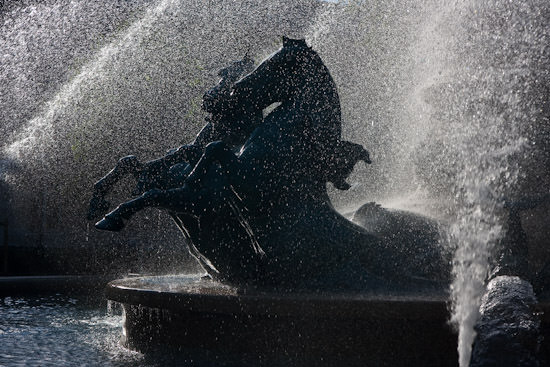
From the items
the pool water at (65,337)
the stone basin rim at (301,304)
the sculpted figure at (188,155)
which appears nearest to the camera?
the stone basin rim at (301,304)

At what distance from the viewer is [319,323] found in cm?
366

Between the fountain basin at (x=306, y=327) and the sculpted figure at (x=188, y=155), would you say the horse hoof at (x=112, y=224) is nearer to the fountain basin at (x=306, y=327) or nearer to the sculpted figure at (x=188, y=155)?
the fountain basin at (x=306, y=327)

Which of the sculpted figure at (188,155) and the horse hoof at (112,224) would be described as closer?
the horse hoof at (112,224)

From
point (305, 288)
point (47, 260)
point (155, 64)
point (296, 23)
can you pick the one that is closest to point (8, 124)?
point (155, 64)

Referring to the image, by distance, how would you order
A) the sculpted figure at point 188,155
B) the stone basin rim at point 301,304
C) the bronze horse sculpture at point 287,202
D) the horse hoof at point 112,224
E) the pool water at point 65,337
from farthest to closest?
the sculpted figure at point 188,155
the bronze horse sculpture at point 287,202
the pool water at point 65,337
the horse hoof at point 112,224
the stone basin rim at point 301,304

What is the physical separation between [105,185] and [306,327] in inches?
73.8

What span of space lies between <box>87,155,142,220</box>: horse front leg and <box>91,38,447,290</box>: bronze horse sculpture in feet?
1.27

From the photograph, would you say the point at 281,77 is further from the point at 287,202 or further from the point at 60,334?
the point at 60,334

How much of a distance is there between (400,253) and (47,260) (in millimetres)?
11197

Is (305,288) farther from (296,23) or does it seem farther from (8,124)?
(8,124)

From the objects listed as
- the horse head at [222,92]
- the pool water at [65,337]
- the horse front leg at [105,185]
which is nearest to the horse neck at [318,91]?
the horse head at [222,92]

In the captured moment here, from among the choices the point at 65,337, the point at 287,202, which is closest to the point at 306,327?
the point at 287,202

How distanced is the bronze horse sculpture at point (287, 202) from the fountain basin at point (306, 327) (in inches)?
11.4

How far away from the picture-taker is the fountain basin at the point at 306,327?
354 cm
